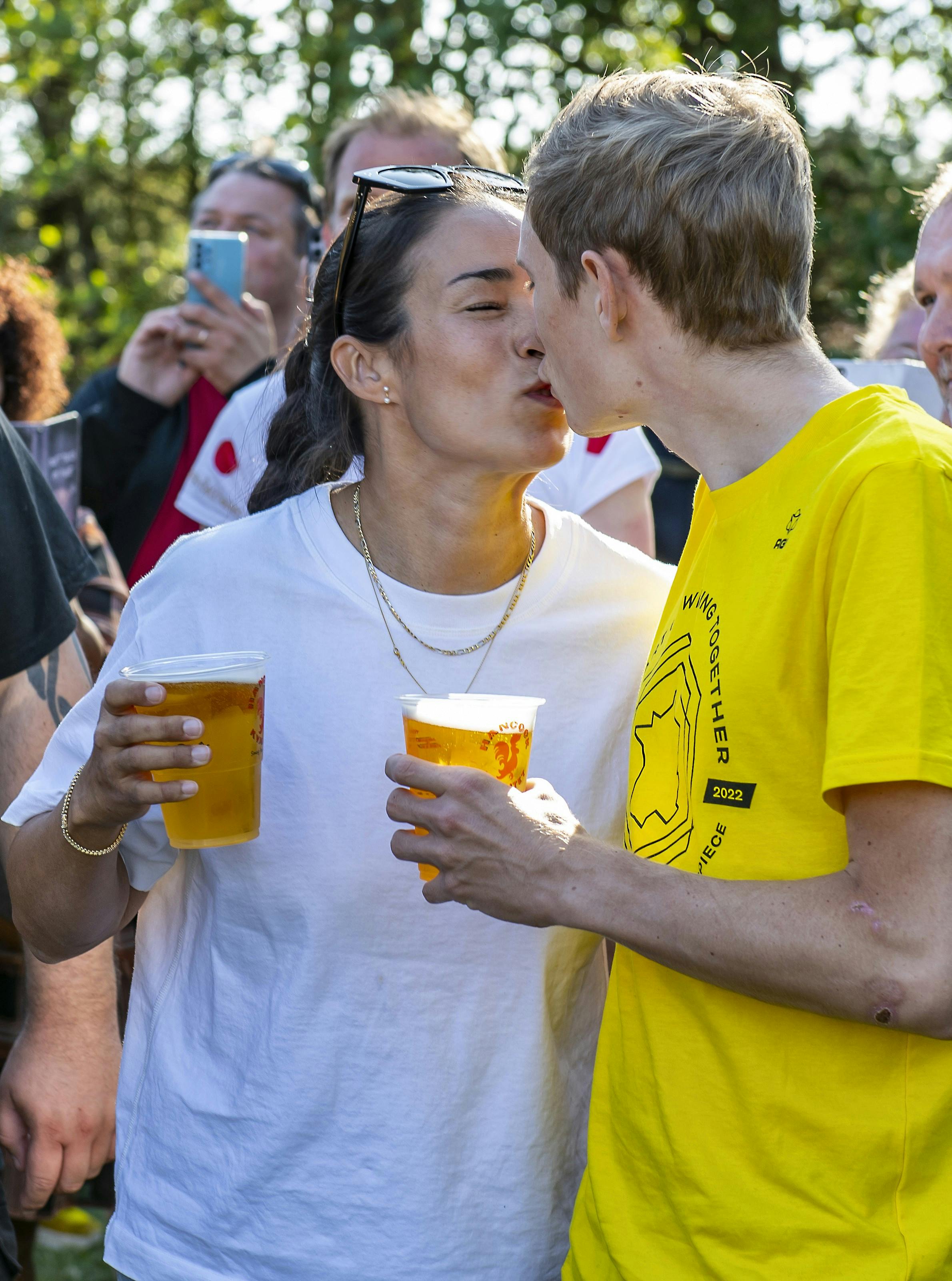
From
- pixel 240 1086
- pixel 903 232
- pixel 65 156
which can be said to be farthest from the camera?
pixel 65 156

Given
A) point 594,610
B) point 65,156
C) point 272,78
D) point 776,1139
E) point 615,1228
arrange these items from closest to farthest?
1. point 776,1139
2. point 615,1228
3. point 594,610
4. point 272,78
5. point 65,156

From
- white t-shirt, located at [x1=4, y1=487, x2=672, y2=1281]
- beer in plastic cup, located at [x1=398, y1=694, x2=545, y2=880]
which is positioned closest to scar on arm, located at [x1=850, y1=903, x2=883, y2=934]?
beer in plastic cup, located at [x1=398, y1=694, x2=545, y2=880]

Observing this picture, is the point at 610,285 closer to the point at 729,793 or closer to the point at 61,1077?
the point at 729,793

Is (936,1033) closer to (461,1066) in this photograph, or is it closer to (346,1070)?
(461,1066)

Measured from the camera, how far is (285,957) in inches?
79.2

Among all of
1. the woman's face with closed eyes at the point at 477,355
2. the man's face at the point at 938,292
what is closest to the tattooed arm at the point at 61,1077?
the woman's face with closed eyes at the point at 477,355

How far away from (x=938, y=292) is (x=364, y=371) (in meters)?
1.13

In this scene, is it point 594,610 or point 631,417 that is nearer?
point 631,417

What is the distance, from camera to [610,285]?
5.77 feet

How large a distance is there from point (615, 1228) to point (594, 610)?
97 cm

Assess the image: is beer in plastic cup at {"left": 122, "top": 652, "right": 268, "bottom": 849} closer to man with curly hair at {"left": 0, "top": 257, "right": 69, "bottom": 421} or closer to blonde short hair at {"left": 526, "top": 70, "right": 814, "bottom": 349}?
blonde short hair at {"left": 526, "top": 70, "right": 814, "bottom": 349}

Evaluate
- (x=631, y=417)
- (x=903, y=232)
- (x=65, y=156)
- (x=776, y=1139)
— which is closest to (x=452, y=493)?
(x=631, y=417)

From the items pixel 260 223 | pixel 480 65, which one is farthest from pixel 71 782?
pixel 480 65

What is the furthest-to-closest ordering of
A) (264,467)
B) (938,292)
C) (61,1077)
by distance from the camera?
(264,467) < (938,292) < (61,1077)
